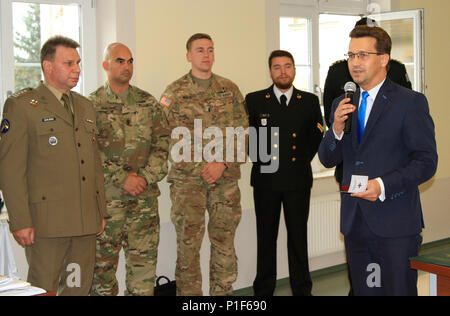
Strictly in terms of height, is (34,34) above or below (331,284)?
above

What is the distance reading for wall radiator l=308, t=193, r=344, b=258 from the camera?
16.5ft

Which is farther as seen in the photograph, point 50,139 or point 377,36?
point 50,139

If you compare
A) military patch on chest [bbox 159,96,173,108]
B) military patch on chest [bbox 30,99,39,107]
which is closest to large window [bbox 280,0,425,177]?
military patch on chest [bbox 159,96,173,108]

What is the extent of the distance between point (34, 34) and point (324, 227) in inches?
119

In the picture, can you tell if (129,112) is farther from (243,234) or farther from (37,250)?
(243,234)

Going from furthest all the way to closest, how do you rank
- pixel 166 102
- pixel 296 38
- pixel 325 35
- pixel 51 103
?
pixel 325 35, pixel 296 38, pixel 166 102, pixel 51 103

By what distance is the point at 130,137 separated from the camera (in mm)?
3502

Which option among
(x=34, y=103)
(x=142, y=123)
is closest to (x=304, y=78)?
(x=142, y=123)

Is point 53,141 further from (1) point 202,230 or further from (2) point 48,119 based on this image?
(1) point 202,230

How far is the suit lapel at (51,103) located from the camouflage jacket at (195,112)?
901mm

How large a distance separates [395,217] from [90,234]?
1669mm

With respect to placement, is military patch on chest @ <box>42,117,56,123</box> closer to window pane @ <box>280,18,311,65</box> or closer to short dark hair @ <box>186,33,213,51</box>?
short dark hair @ <box>186,33,213,51</box>

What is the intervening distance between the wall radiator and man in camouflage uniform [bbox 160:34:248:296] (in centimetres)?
128

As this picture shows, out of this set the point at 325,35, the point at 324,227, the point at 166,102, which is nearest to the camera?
the point at 166,102
